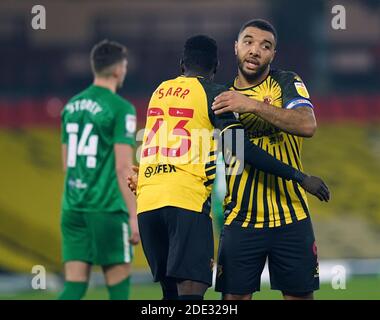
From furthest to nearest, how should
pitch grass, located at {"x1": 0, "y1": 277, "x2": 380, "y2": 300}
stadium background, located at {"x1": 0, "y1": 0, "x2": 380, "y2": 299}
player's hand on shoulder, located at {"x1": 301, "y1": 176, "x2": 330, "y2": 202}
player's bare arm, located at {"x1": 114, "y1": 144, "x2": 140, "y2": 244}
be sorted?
1. stadium background, located at {"x1": 0, "y1": 0, "x2": 380, "y2": 299}
2. pitch grass, located at {"x1": 0, "y1": 277, "x2": 380, "y2": 300}
3. player's bare arm, located at {"x1": 114, "y1": 144, "x2": 140, "y2": 244}
4. player's hand on shoulder, located at {"x1": 301, "y1": 176, "x2": 330, "y2": 202}

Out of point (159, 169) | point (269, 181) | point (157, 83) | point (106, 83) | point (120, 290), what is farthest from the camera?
point (157, 83)

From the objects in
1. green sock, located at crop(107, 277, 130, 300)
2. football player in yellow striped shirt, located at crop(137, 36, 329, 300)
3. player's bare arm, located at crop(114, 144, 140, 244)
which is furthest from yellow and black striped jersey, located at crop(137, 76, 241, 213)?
green sock, located at crop(107, 277, 130, 300)

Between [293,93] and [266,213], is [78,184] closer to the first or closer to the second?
[266,213]

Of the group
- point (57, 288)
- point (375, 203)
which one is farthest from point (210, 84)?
point (375, 203)

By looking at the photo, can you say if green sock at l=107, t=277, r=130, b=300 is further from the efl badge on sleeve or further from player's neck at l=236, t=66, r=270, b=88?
the efl badge on sleeve

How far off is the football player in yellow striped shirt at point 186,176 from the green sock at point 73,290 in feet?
6.45

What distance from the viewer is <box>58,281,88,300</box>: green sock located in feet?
27.0

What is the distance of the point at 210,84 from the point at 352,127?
11686mm

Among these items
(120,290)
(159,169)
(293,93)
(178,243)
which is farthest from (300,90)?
(120,290)

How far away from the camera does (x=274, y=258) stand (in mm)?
6605

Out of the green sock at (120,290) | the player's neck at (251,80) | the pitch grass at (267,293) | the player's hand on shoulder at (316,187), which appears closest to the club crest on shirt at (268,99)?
the player's neck at (251,80)

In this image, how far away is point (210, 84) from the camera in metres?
6.41

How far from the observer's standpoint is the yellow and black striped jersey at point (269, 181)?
21.5 ft

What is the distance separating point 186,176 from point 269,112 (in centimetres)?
62
